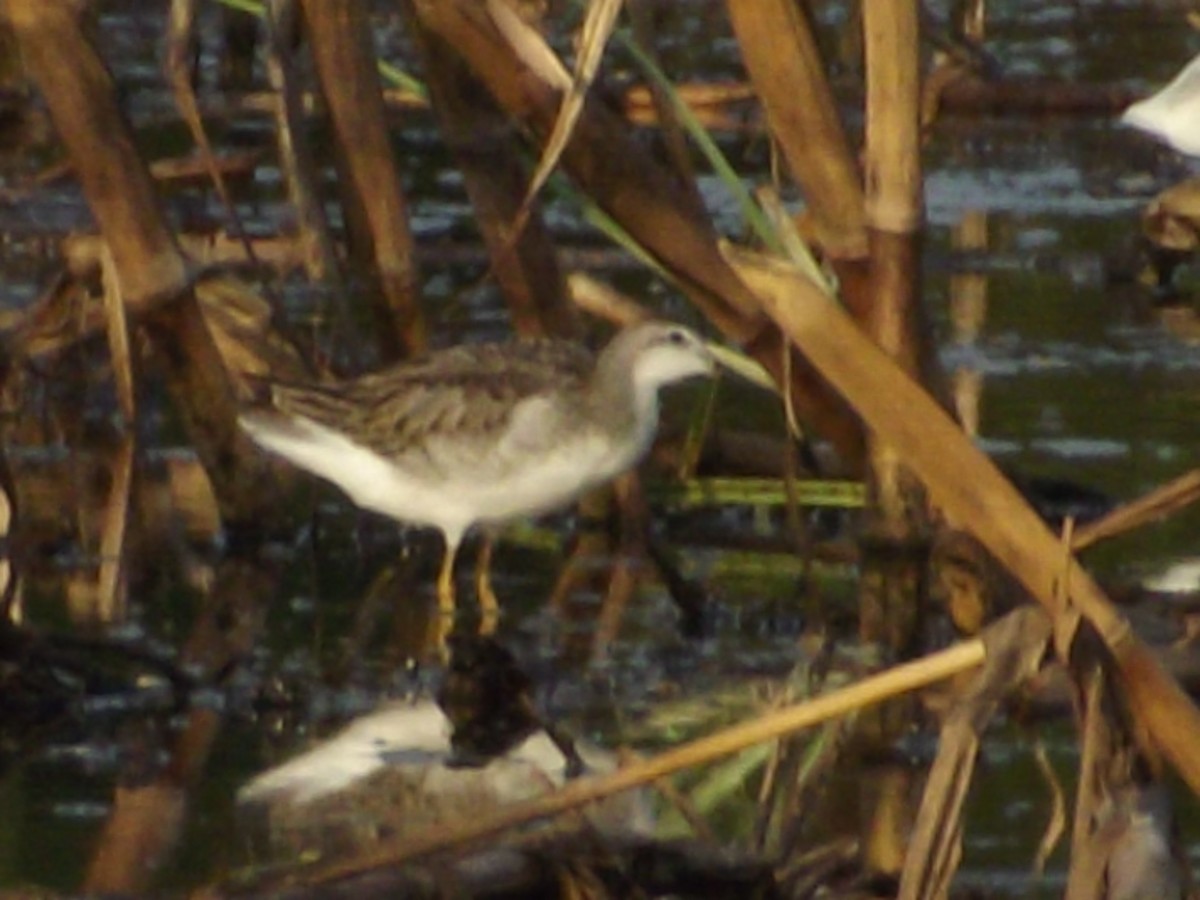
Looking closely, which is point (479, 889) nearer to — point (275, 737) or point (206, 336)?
point (275, 737)

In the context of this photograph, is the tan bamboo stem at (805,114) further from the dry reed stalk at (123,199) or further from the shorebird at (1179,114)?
the shorebird at (1179,114)

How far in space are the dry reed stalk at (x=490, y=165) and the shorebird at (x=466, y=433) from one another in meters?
0.22

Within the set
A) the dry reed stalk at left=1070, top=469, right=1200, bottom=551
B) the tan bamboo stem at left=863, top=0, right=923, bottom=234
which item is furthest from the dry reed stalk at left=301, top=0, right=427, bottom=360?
the dry reed stalk at left=1070, top=469, right=1200, bottom=551

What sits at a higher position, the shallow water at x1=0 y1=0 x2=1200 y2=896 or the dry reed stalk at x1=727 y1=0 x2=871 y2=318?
the dry reed stalk at x1=727 y1=0 x2=871 y2=318

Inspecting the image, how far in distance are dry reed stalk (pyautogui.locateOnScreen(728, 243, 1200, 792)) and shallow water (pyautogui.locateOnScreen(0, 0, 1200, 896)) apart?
3.50ft

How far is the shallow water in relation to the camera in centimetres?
612

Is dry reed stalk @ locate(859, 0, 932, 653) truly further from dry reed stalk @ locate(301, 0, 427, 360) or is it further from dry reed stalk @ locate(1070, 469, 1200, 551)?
dry reed stalk @ locate(1070, 469, 1200, 551)

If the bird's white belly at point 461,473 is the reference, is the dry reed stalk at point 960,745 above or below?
above

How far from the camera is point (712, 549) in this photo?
7992 millimetres

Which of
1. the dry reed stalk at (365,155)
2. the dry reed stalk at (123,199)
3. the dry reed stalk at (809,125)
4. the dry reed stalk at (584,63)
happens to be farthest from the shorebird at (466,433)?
the dry reed stalk at (584,63)

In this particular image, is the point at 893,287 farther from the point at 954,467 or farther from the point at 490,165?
the point at 954,467

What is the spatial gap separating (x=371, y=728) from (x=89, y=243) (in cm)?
205

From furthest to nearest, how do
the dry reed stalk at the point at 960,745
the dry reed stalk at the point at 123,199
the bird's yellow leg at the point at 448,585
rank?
the bird's yellow leg at the point at 448,585 → the dry reed stalk at the point at 123,199 → the dry reed stalk at the point at 960,745

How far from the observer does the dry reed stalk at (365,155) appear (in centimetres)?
772
